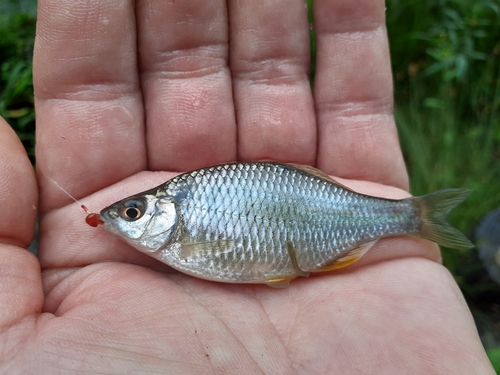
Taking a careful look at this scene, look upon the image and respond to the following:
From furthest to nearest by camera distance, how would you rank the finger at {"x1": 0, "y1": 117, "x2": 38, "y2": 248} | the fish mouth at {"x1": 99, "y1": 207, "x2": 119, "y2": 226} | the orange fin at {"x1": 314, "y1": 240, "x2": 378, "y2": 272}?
the orange fin at {"x1": 314, "y1": 240, "x2": 378, "y2": 272}
the fish mouth at {"x1": 99, "y1": 207, "x2": 119, "y2": 226}
the finger at {"x1": 0, "y1": 117, "x2": 38, "y2": 248}

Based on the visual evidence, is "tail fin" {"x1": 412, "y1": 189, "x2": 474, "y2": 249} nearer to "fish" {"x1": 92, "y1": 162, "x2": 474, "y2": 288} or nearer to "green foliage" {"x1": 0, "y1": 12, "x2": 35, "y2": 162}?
"fish" {"x1": 92, "y1": 162, "x2": 474, "y2": 288}

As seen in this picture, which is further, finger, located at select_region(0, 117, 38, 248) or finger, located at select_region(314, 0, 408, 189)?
finger, located at select_region(314, 0, 408, 189)

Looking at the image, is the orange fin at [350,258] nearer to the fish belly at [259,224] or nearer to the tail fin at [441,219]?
the fish belly at [259,224]

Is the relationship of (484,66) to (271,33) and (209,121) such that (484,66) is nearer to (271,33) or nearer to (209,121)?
(271,33)

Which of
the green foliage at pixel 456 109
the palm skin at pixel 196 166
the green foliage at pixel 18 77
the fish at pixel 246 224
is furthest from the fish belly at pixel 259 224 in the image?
the green foliage at pixel 18 77

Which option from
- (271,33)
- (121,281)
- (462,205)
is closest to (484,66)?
(462,205)

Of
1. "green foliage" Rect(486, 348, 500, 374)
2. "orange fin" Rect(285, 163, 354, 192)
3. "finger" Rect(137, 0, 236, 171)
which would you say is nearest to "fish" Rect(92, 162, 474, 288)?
"orange fin" Rect(285, 163, 354, 192)

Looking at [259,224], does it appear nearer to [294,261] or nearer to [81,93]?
[294,261]
